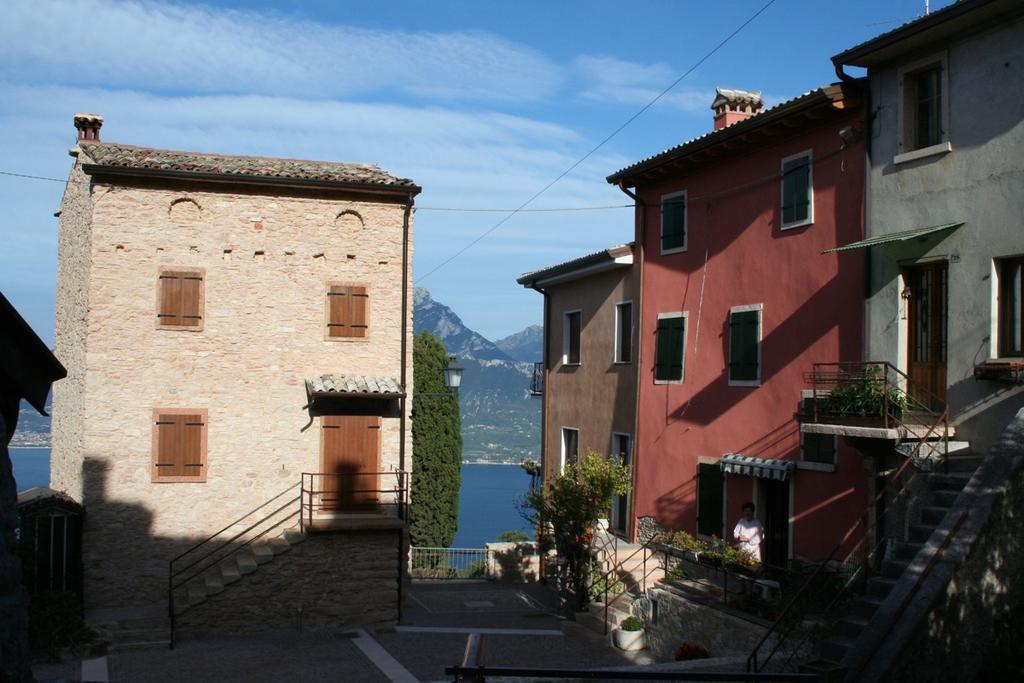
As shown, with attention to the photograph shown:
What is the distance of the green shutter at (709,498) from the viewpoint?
18578mm

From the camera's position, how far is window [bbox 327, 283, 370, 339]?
19375 mm

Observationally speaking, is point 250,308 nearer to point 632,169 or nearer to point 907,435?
point 632,169

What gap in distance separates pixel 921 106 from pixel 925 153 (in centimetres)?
83

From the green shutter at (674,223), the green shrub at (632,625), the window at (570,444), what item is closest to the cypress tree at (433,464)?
the window at (570,444)

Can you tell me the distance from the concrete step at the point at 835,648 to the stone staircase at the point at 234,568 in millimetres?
10597

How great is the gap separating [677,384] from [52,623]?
39.5 feet

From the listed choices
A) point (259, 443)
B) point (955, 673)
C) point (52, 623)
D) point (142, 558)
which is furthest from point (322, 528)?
point (955, 673)

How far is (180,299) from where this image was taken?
1859 centimetres

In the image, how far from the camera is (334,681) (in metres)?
14.3

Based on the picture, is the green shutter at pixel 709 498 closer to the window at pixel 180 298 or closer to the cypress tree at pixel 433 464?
the window at pixel 180 298

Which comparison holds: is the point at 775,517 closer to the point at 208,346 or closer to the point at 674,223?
the point at 674,223

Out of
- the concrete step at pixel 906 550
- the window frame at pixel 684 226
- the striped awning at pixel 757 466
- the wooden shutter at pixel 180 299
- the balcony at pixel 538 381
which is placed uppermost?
the window frame at pixel 684 226

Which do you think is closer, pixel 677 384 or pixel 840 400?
pixel 840 400

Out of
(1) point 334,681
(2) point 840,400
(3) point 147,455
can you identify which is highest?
(2) point 840,400
